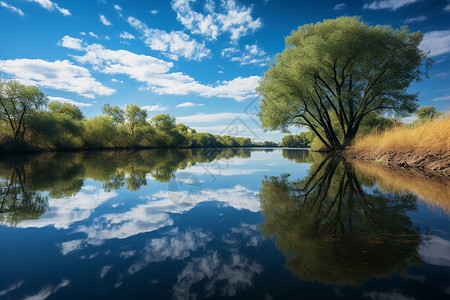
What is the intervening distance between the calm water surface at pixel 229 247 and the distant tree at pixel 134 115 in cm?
5058

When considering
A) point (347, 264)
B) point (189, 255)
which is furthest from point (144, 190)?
point (347, 264)

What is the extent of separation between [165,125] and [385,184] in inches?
2222

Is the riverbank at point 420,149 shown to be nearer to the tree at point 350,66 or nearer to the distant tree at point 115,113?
the tree at point 350,66

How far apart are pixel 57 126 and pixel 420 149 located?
35.8 metres

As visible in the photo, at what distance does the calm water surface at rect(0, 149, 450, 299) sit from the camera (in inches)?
61.8

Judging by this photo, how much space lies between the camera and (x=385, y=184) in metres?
5.20

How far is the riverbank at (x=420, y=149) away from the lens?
6.81m

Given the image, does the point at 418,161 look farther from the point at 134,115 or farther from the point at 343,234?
the point at 134,115

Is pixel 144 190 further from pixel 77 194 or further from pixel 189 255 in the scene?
pixel 189 255

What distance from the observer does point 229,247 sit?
2256 millimetres

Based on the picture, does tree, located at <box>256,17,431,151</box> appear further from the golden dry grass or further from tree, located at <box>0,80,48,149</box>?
tree, located at <box>0,80,48,149</box>

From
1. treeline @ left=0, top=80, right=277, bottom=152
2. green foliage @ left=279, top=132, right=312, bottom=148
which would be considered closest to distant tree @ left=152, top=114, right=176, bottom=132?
treeline @ left=0, top=80, right=277, bottom=152

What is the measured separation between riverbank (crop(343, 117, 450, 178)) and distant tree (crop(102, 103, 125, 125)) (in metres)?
51.2

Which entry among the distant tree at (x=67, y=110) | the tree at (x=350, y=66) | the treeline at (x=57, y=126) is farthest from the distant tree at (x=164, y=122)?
the tree at (x=350, y=66)
